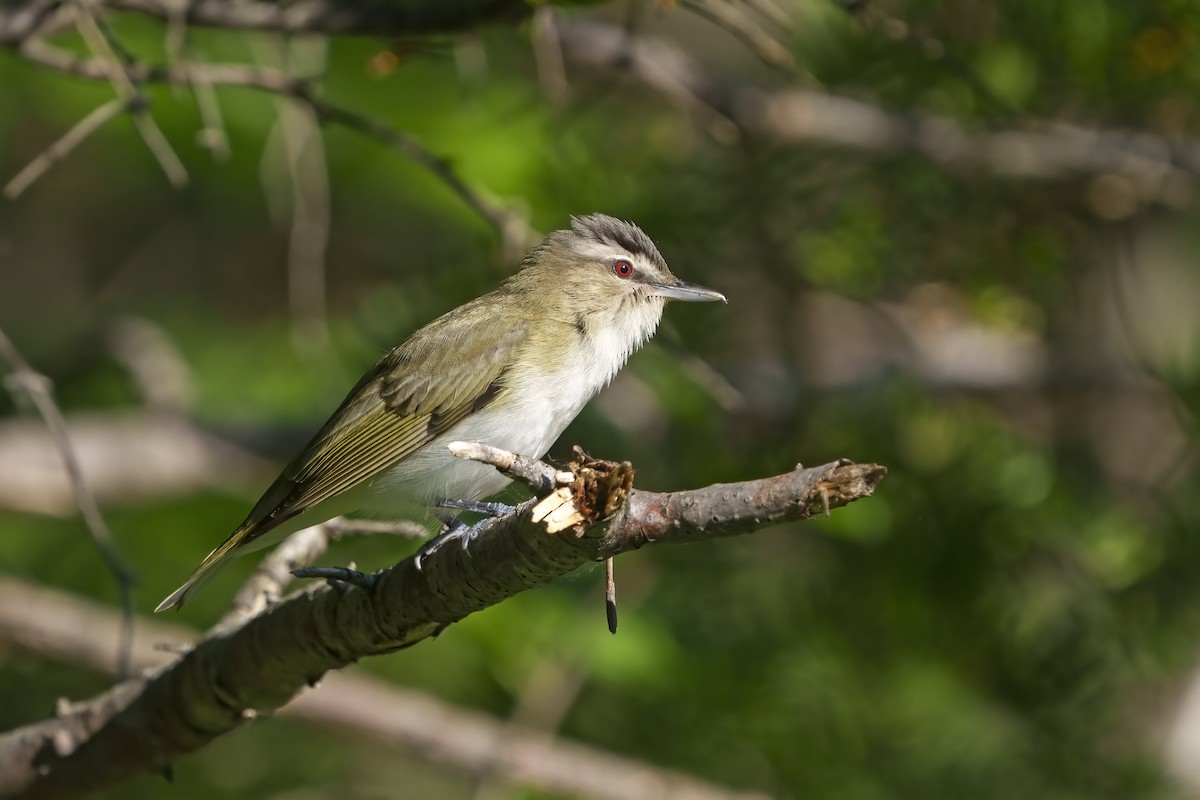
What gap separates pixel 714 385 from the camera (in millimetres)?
3684

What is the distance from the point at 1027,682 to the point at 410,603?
3.05 metres

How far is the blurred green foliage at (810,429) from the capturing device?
5027 mm

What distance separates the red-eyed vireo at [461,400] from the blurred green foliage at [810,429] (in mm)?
303

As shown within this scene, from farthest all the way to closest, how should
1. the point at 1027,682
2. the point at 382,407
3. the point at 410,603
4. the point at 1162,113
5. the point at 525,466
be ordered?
the point at 1162,113 < the point at 1027,682 < the point at 382,407 < the point at 410,603 < the point at 525,466

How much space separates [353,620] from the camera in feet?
9.32

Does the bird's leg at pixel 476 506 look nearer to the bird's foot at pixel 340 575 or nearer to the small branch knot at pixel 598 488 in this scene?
the bird's foot at pixel 340 575

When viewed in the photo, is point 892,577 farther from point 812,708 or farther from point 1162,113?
point 1162,113

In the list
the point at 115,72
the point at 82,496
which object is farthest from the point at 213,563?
the point at 115,72

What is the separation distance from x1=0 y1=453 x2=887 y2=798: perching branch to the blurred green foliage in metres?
1.49

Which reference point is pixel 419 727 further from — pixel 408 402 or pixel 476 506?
pixel 476 506

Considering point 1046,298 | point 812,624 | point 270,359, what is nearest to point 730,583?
point 812,624

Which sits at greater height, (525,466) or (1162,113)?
(1162,113)

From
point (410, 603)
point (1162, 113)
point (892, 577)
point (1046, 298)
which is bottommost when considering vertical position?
point (410, 603)

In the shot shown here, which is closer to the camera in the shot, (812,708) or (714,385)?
(714,385)
